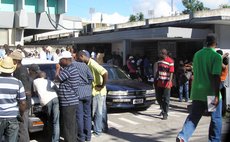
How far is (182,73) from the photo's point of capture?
577 inches

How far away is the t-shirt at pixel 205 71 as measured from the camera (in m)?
6.47

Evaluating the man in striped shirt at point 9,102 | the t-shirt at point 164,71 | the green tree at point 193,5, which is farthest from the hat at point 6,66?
the green tree at point 193,5

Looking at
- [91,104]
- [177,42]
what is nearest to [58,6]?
[177,42]

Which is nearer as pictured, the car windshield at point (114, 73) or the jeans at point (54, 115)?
the jeans at point (54, 115)

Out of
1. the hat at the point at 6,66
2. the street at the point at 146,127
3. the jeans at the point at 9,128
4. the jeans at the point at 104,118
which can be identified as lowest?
the street at the point at 146,127

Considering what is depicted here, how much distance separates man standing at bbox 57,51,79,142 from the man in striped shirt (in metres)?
1.40

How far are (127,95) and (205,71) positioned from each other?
5223mm

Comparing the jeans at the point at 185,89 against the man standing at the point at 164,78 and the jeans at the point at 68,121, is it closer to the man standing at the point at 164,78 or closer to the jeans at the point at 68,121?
the man standing at the point at 164,78

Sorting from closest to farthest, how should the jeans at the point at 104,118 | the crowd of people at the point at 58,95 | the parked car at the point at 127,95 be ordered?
the crowd of people at the point at 58,95 < the jeans at the point at 104,118 < the parked car at the point at 127,95

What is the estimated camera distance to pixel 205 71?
659 cm

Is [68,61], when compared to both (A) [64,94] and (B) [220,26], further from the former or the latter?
(B) [220,26]

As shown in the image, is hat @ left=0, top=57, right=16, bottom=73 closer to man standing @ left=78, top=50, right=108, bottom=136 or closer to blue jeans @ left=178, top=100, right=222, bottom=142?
man standing @ left=78, top=50, right=108, bottom=136

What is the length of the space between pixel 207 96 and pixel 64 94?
2506 millimetres

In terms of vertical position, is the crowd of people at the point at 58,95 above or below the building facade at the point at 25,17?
below
